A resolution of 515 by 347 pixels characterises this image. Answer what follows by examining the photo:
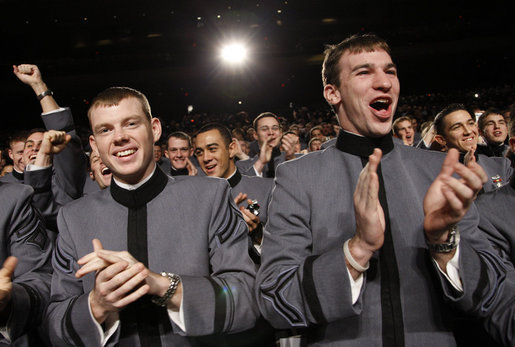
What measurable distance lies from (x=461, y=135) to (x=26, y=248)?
306cm

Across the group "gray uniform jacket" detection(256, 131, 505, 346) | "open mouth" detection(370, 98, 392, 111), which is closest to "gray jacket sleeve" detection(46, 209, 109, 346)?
"gray uniform jacket" detection(256, 131, 505, 346)

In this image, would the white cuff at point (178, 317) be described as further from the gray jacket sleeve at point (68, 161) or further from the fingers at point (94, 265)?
the gray jacket sleeve at point (68, 161)

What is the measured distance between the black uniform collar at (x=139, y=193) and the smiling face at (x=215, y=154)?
6.43 ft

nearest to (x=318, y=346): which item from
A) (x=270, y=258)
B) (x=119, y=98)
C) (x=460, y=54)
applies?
(x=270, y=258)

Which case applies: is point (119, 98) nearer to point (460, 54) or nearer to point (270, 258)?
point (270, 258)

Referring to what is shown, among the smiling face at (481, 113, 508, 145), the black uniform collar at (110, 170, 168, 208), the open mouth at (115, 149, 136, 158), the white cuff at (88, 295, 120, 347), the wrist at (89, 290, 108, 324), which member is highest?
the smiling face at (481, 113, 508, 145)

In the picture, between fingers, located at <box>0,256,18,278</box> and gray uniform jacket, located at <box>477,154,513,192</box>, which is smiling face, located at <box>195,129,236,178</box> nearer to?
gray uniform jacket, located at <box>477,154,513,192</box>

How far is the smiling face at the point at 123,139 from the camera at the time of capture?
153 cm

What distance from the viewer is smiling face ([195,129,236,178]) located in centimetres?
360

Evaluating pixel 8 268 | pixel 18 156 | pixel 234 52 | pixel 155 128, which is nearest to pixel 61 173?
pixel 155 128

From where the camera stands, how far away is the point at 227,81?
17.3 metres

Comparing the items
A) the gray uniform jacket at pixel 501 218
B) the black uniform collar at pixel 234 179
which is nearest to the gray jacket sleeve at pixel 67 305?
the gray uniform jacket at pixel 501 218

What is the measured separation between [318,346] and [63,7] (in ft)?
49.1

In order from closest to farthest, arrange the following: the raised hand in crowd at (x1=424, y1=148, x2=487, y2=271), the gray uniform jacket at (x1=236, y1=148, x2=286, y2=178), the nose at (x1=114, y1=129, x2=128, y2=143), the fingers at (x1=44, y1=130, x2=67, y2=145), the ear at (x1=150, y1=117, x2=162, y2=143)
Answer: the raised hand in crowd at (x1=424, y1=148, x2=487, y2=271)
the nose at (x1=114, y1=129, x2=128, y2=143)
the ear at (x1=150, y1=117, x2=162, y2=143)
the fingers at (x1=44, y1=130, x2=67, y2=145)
the gray uniform jacket at (x1=236, y1=148, x2=286, y2=178)
